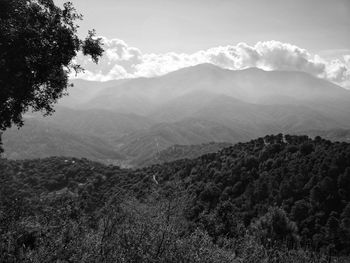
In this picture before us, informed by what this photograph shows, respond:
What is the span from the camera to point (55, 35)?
64.5 ft

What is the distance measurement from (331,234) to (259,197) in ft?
65.4

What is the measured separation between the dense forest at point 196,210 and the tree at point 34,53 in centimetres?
549

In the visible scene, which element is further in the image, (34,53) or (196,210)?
(196,210)

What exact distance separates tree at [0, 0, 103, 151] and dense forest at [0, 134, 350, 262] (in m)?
5.49

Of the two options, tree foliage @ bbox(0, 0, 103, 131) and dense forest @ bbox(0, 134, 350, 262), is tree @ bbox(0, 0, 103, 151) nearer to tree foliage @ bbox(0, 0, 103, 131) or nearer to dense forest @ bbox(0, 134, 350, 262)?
tree foliage @ bbox(0, 0, 103, 131)

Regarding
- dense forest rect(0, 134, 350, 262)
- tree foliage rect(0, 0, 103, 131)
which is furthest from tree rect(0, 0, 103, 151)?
dense forest rect(0, 134, 350, 262)

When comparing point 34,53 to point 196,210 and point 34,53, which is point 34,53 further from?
point 196,210

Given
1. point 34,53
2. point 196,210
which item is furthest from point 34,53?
point 196,210

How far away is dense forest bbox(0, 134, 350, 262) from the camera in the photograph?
613 inches

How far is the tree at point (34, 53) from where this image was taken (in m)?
18.2

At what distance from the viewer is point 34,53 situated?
19141 mm

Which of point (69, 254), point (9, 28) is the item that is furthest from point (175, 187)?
point (9, 28)

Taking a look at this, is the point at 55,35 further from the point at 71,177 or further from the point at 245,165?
the point at 71,177

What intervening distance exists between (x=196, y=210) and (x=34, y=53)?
2079 inches
